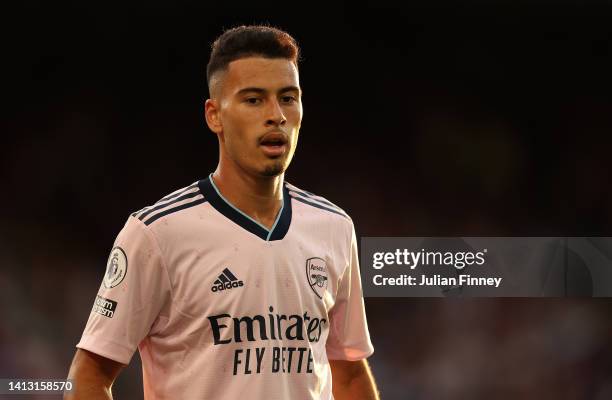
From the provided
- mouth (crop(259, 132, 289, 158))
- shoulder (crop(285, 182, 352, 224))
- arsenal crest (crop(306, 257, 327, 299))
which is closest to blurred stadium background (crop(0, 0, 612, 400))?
shoulder (crop(285, 182, 352, 224))

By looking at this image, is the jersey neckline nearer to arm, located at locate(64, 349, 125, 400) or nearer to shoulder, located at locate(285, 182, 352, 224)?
shoulder, located at locate(285, 182, 352, 224)

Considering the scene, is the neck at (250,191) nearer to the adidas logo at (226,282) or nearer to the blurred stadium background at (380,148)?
the adidas logo at (226,282)

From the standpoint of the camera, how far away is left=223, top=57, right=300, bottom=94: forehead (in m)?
1.46

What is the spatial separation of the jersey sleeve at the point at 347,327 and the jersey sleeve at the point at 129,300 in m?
0.37

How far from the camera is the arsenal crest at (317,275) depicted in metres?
1.54

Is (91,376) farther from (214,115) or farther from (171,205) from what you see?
(214,115)

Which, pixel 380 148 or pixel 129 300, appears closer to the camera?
pixel 129 300

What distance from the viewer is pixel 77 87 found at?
3.62 meters

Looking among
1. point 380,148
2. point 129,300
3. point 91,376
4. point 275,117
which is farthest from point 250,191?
point 380,148

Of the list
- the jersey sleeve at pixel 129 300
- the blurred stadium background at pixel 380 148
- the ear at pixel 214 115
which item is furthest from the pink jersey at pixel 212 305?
the blurred stadium background at pixel 380 148

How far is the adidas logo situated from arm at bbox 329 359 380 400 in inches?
13.2

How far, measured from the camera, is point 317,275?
1.55 m

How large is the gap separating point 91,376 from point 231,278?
0.87 feet

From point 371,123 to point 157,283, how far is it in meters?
2.35
